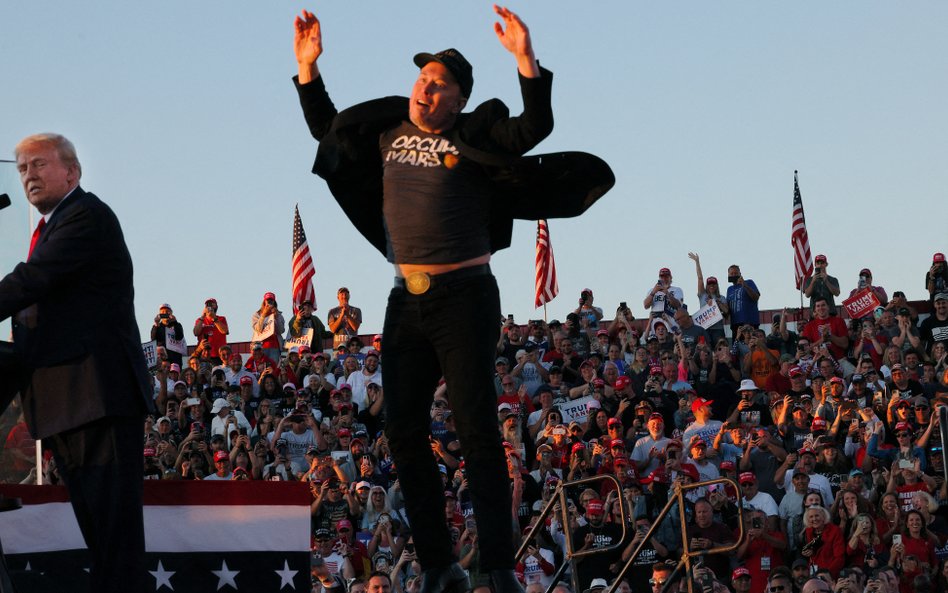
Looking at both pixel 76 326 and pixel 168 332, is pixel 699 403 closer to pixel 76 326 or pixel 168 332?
pixel 168 332

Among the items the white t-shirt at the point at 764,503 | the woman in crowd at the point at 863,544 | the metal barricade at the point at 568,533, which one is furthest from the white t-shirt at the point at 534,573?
the metal barricade at the point at 568,533

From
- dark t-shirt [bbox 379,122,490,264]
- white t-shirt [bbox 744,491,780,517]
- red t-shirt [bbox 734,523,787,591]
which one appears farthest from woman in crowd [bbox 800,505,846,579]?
dark t-shirt [bbox 379,122,490,264]

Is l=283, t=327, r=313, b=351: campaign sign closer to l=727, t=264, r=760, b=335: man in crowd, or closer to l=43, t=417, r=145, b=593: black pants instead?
l=727, t=264, r=760, b=335: man in crowd

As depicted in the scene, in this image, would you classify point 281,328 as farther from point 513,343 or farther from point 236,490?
point 236,490

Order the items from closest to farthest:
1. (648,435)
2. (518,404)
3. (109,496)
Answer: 1. (109,496)
2. (648,435)
3. (518,404)

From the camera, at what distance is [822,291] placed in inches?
845

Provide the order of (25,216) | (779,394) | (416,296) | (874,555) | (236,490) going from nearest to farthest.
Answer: (416,296), (236,490), (25,216), (874,555), (779,394)

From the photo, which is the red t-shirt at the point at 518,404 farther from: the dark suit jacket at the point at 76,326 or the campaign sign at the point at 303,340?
the dark suit jacket at the point at 76,326

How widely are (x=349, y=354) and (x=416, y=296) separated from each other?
1456cm

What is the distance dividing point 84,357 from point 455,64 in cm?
176

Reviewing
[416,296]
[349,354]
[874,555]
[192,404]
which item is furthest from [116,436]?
[349,354]

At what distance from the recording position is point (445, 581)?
5.79 meters

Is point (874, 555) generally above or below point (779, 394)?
below

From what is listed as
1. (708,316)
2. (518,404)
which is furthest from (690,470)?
(708,316)
